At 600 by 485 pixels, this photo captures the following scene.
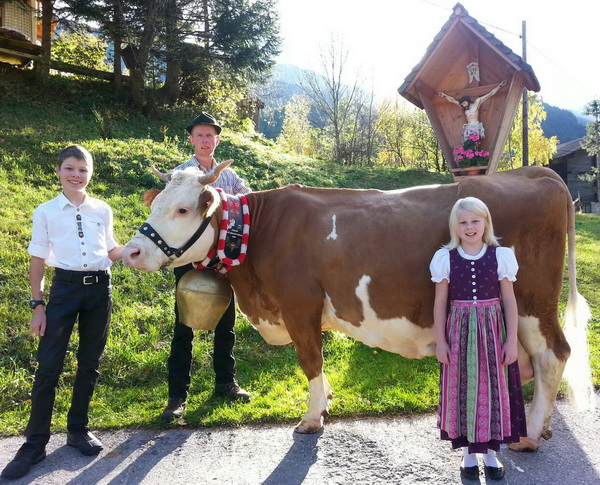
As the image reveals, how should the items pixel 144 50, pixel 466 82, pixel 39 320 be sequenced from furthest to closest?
pixel 144 50 → pixel 466 82 → pixel 39 320

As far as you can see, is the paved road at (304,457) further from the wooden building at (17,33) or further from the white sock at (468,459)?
the wooden building at (17,33)

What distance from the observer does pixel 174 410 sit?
4148 millimetres

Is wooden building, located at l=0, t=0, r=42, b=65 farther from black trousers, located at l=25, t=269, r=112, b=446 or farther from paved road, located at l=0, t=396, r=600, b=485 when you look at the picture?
paved road, located at l=0, t=396, r=600, b=485

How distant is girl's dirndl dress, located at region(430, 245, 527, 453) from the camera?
3043 millimetres

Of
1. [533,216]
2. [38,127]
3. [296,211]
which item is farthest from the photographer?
[38,127]

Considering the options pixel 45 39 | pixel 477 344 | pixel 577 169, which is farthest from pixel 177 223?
pixel 577 169

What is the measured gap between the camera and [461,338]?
10.2 feet

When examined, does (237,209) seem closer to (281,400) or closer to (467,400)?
(281,400)

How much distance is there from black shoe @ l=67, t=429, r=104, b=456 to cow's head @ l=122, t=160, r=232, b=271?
53.2 inches

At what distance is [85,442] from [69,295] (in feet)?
3.65

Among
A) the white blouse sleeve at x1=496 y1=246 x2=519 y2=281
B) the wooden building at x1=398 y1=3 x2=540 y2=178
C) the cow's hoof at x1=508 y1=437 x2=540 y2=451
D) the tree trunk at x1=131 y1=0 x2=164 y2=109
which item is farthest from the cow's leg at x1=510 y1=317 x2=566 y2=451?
the tree trunk at x1=131 y1=0 x2=164 y2=109

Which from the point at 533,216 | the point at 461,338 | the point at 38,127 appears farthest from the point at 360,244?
the point at 38,127

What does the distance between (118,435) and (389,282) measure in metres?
2.50

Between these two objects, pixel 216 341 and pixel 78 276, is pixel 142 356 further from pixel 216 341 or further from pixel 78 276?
pixel 78 276
